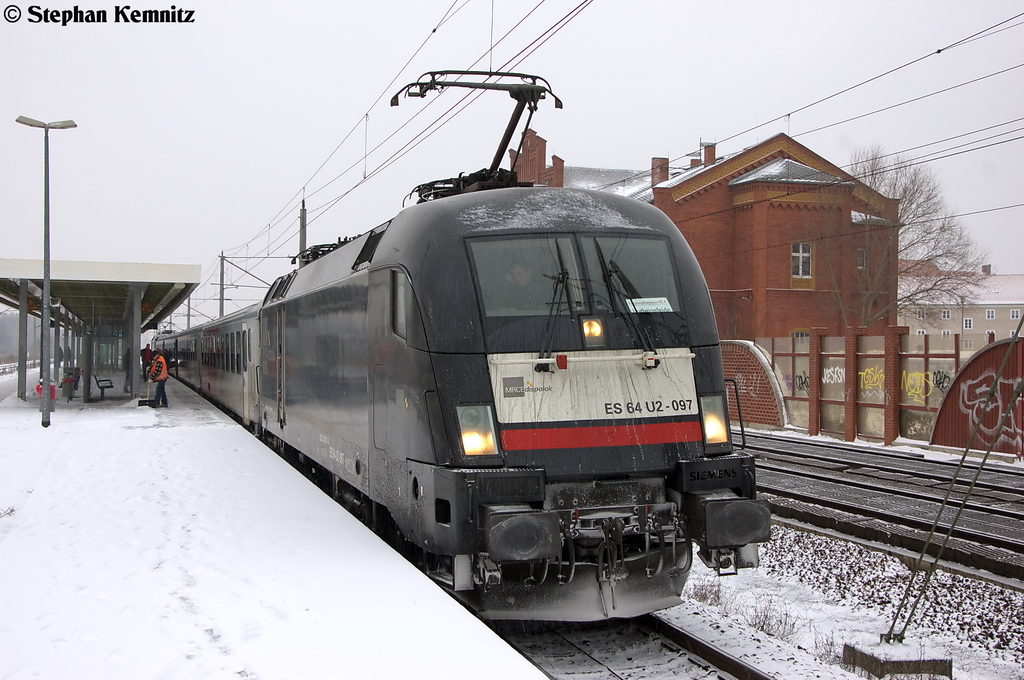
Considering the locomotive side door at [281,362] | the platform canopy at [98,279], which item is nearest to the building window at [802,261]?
the platform canopy at [98,279]

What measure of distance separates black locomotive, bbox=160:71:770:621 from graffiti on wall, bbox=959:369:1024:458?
12.0 meters

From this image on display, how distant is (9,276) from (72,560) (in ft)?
62.8

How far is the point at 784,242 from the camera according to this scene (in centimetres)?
3666

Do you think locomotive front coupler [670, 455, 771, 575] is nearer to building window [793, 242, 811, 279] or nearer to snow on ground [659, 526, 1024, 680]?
snow on ground [659, 526, 1024, 680]

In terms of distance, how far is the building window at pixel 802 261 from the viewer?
37375 millimetres

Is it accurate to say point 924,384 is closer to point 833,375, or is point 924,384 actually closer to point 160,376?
point 833,375

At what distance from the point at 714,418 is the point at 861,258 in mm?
34429

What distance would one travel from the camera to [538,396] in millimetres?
5879

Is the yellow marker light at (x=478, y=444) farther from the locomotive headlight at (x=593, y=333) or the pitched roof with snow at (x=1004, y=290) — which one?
the pitched roof with snow at (x=1004, y=290)

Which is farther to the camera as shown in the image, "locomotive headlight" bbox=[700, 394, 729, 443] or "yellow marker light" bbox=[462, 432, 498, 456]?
"locomotive headlight" bbox=[700, 394, 729, 443]

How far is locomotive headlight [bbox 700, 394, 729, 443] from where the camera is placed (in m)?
6.20

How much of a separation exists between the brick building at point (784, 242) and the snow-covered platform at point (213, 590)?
30006 millimetres

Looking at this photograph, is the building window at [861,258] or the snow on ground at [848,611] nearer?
the snow on ground at [848,611]

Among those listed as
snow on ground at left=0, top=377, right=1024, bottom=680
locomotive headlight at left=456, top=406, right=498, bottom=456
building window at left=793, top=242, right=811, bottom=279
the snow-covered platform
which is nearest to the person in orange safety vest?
snow on ground at left=0, top=377, right=1024, bottom=680
